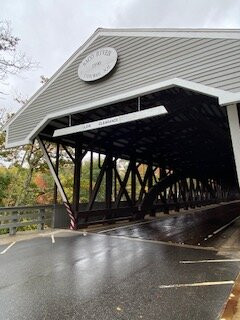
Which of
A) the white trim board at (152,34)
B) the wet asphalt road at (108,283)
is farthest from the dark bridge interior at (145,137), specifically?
the wet asphalt road at (108,283)

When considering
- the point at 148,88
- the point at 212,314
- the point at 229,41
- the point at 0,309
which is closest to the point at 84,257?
the point at 0,309

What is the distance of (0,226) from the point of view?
1128cm

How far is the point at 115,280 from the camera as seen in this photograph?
5.79 m

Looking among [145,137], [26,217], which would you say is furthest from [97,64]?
[26,217]

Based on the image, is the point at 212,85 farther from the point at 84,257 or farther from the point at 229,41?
the point at 84,257

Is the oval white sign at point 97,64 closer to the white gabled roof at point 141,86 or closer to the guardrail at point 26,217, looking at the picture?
the white gabled roof at point 141,86

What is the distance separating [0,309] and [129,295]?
1.92m

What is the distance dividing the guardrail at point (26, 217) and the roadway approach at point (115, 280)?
1995mm

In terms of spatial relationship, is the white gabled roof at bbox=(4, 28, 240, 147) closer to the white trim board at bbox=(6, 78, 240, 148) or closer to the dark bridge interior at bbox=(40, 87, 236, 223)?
the white trim board at bbox=(6, 78, 240, 148)

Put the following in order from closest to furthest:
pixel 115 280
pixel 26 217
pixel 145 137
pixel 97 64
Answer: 1. pixel 115 280
2. pixel 97 64
3. pixel 26 217
4. pixel 145 137

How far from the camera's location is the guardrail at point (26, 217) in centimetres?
1186

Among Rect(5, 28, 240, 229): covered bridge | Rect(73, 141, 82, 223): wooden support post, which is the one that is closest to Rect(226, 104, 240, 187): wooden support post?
Rect(5, 28, 240, 229): covered bridge

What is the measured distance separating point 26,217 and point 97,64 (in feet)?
22.4

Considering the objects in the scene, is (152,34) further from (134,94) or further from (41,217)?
(41,217)
